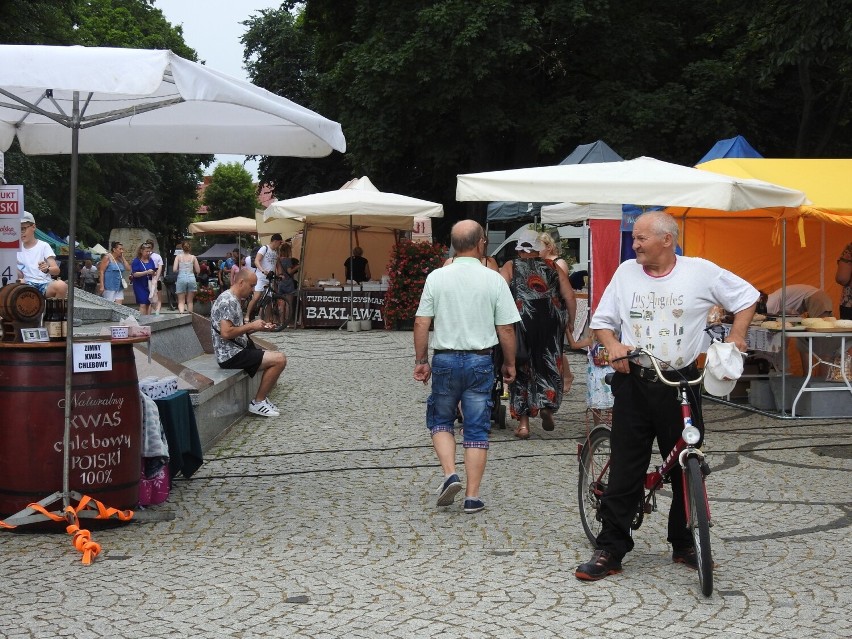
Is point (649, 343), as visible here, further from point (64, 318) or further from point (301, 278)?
point (301, 278)

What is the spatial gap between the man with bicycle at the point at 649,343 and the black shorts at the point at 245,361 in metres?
5.63

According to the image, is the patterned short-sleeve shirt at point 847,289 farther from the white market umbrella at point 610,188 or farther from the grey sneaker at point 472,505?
the grey sneaker at point 472,505

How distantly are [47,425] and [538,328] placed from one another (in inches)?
180

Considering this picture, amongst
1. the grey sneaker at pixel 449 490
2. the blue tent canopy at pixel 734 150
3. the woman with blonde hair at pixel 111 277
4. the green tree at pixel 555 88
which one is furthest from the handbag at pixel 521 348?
the green tree at pixel 555 88

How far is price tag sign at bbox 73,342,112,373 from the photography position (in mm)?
5953

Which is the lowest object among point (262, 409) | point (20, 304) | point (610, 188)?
point (262, 409)

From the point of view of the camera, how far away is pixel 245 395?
10.8 m

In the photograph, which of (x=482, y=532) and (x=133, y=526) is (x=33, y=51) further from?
(x=482, y=532)

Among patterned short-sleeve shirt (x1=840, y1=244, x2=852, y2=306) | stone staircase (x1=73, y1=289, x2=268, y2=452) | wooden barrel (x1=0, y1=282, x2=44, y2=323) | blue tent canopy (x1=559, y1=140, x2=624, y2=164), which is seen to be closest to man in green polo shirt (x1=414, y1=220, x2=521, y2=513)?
stone staircase (x1=73, y1=289, x2=268, y2=452)

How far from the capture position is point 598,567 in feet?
16.6

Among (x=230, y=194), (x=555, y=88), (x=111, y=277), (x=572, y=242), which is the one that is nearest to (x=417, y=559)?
(x=111, y=277)

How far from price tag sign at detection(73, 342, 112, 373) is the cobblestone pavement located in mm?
911

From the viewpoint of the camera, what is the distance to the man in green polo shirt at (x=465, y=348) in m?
6.47

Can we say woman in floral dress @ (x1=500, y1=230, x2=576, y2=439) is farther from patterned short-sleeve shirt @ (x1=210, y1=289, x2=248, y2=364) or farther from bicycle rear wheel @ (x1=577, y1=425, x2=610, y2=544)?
bicycle rear wheel @ (x1=577, y1=425, x2=610, y2=544)
